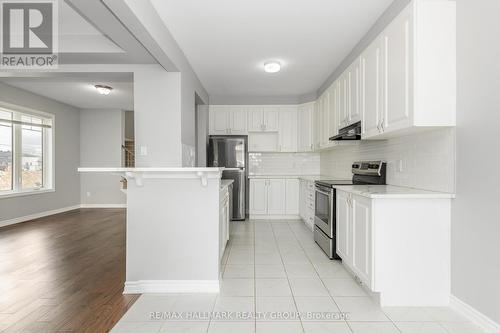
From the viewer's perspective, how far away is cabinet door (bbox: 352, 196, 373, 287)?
235 centimetres

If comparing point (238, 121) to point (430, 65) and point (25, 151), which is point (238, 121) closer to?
point (430, 65)

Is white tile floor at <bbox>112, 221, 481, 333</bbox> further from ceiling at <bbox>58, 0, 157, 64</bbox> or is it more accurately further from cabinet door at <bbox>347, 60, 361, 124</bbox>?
ceiling at <bbox>58, 0, 157, 64</bbox>

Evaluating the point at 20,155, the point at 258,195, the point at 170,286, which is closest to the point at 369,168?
the point at 170,286

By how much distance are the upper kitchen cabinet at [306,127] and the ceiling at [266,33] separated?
40.7 inches

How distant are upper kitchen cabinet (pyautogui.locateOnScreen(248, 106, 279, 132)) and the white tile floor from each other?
11.1ft

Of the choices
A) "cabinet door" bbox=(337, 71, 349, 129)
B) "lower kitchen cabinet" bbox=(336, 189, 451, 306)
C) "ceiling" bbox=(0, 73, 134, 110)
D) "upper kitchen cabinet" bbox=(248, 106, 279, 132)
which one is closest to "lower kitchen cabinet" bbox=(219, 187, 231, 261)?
"lower kitchen cabinet" bbox=(336, 189, 451, 306)

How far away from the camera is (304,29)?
3266 mm

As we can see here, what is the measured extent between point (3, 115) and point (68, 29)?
348cm

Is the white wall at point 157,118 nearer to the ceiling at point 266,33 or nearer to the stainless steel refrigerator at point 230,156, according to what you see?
the ceiling at point 266,33

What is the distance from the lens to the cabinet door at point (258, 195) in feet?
19.5

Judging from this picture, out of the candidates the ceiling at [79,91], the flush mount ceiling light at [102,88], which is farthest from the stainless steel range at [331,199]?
the flush mount ceiling light at [102,88]

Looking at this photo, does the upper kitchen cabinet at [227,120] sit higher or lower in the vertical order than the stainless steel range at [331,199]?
higher

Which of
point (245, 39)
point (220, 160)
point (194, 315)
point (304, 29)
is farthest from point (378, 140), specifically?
point (220, 160)

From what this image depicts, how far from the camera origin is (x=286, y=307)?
229 cm
